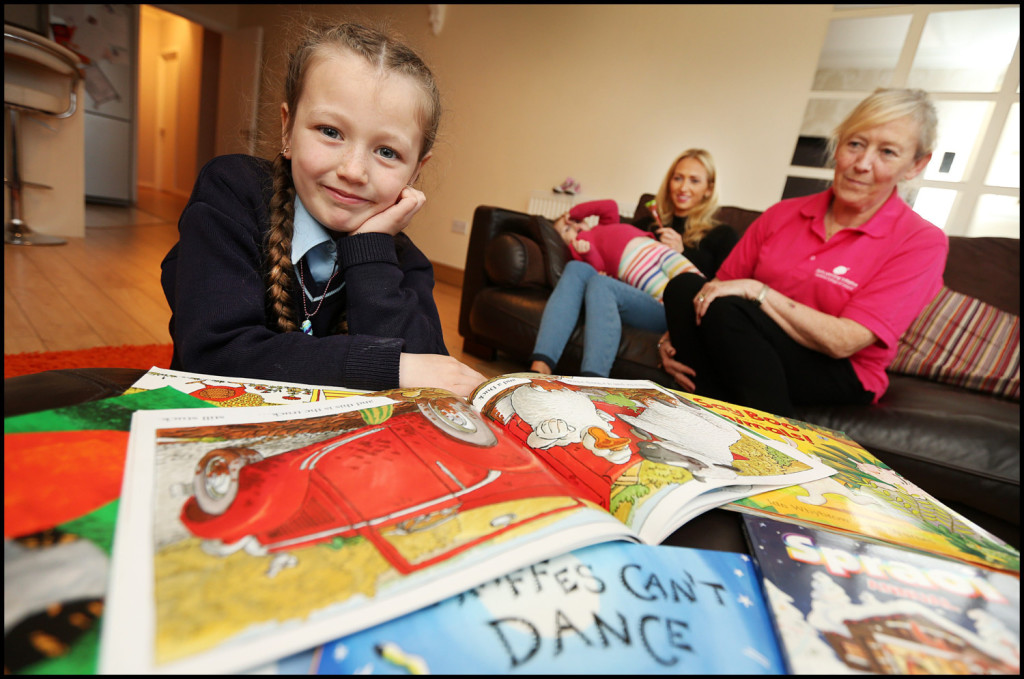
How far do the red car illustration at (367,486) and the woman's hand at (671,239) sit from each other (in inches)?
78.1

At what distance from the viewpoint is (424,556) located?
0.24m

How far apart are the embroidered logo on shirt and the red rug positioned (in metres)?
1.75

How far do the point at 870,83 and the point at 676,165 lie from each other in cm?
133

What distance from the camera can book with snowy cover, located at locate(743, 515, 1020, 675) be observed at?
0.74 ft

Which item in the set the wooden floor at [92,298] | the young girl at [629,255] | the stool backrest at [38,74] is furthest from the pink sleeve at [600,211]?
the stool backrest at [38,74]

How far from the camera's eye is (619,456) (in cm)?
40

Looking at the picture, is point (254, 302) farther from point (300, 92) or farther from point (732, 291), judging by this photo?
point (732, 291)

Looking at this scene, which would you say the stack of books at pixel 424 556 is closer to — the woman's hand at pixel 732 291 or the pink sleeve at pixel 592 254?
the woman's hand at pixel 732 291

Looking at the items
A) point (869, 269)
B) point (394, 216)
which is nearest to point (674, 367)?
point (869, 269)

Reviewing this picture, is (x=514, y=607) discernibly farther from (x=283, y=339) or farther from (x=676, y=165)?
(x=676, y=165)

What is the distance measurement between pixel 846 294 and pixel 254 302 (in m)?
1.33

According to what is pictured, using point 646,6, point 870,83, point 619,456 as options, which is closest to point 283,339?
point 619,456

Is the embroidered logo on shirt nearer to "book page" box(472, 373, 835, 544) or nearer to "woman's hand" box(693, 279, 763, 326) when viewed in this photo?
"woman's hand" box(693, 279, 763, 326)

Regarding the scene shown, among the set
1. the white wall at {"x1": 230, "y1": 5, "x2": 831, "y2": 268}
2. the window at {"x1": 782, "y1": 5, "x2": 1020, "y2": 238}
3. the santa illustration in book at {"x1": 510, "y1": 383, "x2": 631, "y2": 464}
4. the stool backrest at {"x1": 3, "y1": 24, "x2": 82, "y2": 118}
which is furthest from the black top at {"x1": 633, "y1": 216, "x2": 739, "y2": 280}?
the stool backrest at {"x1": 3, "y1": 24, "x2": 82, "y2": 118}
